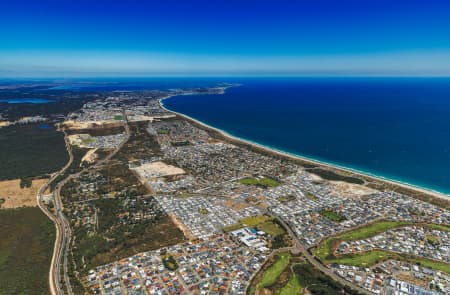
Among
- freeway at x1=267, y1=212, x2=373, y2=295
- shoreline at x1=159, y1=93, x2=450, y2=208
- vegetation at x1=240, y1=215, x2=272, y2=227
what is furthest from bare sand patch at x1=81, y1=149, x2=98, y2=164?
freeway at x1=267, y1=212, x2=373, y2=295

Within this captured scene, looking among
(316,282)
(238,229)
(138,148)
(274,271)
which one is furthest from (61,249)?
(138,148)

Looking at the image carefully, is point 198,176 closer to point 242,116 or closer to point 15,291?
point 15,291

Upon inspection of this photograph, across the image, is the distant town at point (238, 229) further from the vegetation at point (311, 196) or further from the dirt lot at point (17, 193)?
the dirt lot at point (17, 193)

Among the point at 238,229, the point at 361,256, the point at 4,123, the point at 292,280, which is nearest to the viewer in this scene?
the point at 292,280

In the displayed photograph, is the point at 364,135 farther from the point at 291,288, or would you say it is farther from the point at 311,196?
the point at 291,288

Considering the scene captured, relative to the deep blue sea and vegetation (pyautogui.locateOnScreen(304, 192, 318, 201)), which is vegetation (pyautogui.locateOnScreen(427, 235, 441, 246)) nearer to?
vegetation (pyautogui.locateOnScreen(304, 192, 318, 201))

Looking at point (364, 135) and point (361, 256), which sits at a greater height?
point (364, 135)
